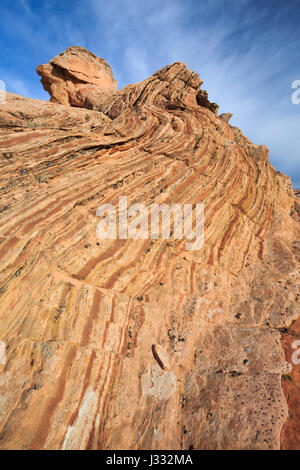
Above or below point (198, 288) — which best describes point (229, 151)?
above

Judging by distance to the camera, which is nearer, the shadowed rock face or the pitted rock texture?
the shadowed rock face

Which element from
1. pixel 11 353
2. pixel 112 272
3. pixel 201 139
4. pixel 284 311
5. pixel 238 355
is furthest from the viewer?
pixel 201 139

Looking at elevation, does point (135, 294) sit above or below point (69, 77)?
below

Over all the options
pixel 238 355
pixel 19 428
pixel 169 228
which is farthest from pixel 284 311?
pixel 19 428

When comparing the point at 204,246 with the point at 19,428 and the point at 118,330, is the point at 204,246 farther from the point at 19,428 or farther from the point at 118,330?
the point at 19,428

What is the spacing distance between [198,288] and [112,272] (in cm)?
510

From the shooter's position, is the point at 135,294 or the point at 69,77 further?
the point at 69,77

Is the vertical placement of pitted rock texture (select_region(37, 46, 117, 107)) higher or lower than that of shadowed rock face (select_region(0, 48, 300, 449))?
higher

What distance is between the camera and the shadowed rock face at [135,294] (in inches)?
246

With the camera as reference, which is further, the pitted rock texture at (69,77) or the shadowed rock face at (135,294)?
the pitted rock texture at (69,77)

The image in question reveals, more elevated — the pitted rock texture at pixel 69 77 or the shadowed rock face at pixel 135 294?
the pitted rock texture at pixel 69 77

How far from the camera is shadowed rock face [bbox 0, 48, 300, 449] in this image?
20.5 ft

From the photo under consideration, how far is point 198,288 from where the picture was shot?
1106 cm

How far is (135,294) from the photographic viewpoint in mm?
9797
